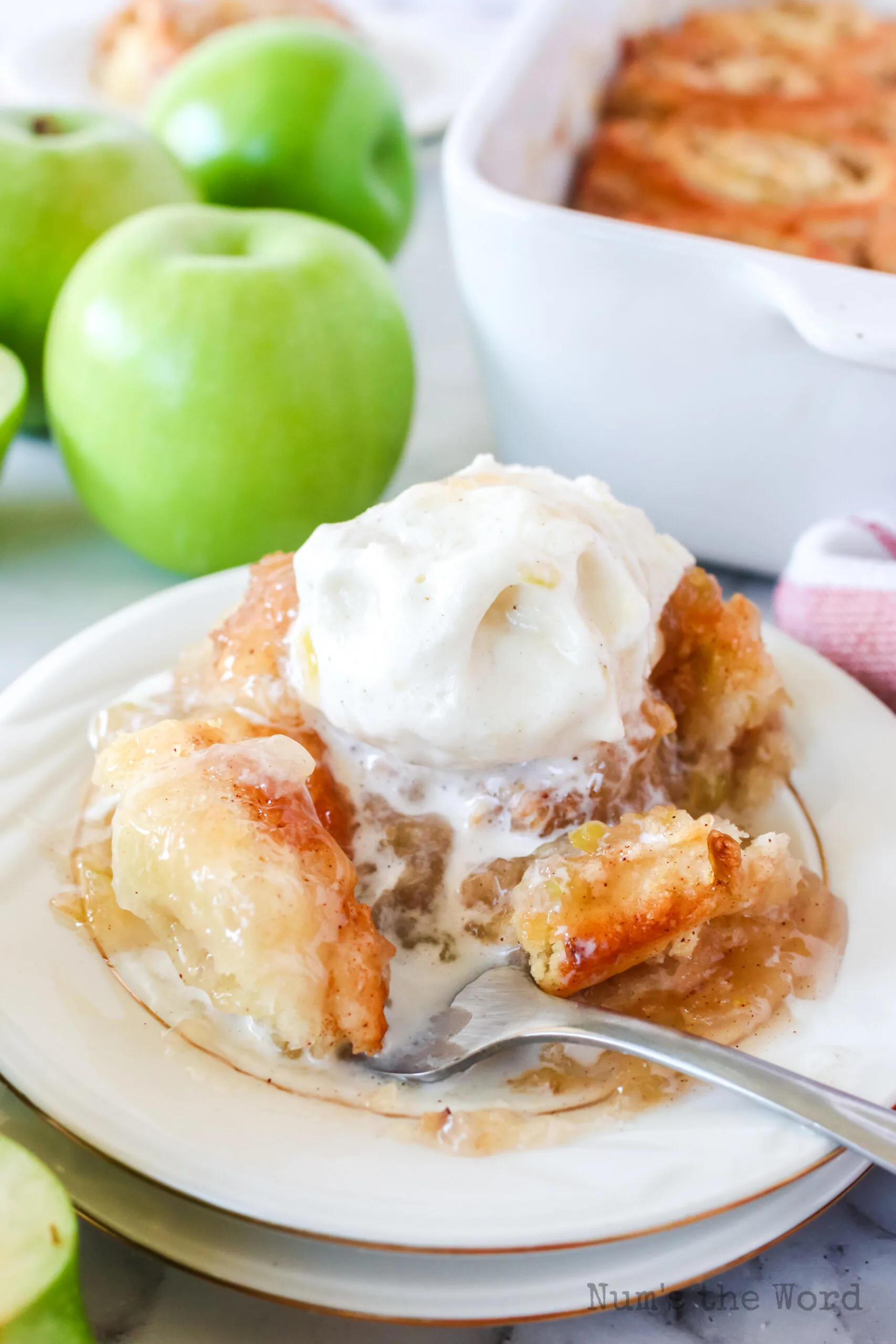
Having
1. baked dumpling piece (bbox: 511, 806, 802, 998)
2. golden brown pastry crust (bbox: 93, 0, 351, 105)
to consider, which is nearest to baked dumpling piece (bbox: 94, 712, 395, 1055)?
baked dumpling piece (bbox: 511, 806, 802, 998)

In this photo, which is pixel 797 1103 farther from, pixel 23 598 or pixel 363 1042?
pixel 23 598

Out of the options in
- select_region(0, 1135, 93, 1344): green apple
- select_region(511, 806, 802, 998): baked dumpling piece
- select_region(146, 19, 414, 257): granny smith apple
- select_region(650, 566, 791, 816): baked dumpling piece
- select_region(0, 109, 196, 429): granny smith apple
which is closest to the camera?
select_region(0, 1135, 93, 1344): green apple

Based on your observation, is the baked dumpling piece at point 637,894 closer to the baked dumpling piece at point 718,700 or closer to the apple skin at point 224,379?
the baked dumpling piece at point 718,700

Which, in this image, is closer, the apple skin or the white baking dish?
the white baking dish

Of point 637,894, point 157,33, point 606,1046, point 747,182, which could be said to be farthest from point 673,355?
point 157,33

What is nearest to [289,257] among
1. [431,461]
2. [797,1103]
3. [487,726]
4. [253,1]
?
[431,461]

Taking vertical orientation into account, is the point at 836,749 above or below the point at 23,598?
above

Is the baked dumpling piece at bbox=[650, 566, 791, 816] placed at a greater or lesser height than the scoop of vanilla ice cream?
lesser

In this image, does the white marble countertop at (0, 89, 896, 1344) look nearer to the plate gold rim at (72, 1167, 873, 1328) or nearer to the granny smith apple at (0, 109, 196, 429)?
the plate gold rim at (72, 1167, 873, 1328)
